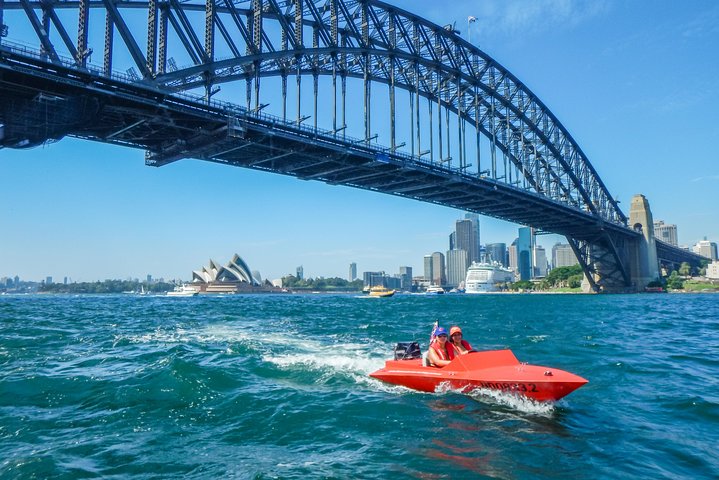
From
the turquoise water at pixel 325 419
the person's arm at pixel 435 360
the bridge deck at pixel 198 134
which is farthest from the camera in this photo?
the bridge deck at pixel 198 134

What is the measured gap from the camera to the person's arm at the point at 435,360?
1235 cm

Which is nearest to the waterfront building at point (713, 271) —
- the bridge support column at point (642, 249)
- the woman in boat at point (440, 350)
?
the bridge support column at point (642, 249)

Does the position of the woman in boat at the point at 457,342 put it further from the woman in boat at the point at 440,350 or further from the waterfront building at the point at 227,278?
the waterfront building at the point at 227,278

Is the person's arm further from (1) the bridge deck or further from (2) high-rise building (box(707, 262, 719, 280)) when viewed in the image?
(2) high-rise building (box(707, 262, 719, 280))

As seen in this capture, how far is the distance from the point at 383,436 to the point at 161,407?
4.65 meters

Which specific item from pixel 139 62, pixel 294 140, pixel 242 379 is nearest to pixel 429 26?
pixel 294 140

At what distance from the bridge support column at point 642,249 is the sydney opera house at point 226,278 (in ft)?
362

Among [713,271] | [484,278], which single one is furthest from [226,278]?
[713,271]

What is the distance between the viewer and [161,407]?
10.3 metres

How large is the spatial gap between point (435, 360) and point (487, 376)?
173 centimetres

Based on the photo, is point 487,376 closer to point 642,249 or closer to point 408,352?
point 408,352

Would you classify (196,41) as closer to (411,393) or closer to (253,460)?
(411,393)

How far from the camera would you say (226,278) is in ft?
538

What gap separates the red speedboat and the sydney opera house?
495 feet
